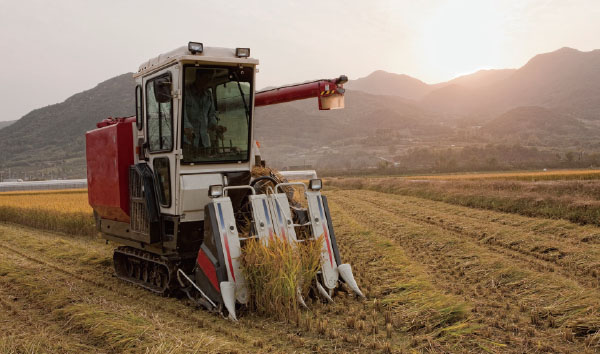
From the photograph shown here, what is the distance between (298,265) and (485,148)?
98.9m

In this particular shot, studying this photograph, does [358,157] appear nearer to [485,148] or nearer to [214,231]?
[485,148]

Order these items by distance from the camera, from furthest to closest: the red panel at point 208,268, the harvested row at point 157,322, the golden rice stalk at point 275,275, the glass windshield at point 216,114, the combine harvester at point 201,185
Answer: the glass windshield at point 216,114 → the combine harvester at point 201,185 → the red panel at point 208,268 → the golden rice stalk at point 275,275 → the harvested row at point 157,322

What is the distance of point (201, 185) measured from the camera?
7379 millimetres

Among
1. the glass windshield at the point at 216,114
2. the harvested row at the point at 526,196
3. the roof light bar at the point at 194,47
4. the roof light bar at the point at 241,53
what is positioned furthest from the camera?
the harvested row at the point at 526,196

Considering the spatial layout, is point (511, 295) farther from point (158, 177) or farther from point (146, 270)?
point (146, 270)

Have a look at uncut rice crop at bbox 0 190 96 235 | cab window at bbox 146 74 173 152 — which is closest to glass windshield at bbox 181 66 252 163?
cab window at bbox 146 74 173 152

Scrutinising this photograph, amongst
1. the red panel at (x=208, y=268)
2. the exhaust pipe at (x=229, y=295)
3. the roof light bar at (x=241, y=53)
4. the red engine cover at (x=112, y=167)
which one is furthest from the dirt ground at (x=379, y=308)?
the roof light bar at (x=241, y=53)

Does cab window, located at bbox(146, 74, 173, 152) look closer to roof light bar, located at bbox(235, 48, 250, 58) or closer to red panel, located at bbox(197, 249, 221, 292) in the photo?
roof light bar, located at bbox(235, 48, 250, 58)

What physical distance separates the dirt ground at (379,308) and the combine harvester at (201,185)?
1.62 ft

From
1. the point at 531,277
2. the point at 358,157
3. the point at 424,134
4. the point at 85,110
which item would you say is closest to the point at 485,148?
Answer: the point at 358,157

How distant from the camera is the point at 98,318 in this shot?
5816mm

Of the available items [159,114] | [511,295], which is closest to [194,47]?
[159,114]

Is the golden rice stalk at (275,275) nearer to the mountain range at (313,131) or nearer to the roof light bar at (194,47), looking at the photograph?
the roof light bar at (194,47)

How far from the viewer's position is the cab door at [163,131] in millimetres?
7203
